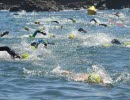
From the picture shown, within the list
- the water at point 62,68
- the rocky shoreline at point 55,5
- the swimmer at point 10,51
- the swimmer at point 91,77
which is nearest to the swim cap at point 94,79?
the swimmer at point 91,77

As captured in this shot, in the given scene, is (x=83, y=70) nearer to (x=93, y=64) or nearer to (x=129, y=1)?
(x=93, y=64)

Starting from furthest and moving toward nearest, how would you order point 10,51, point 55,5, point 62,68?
point 55,5
point 10,51
point 62,68

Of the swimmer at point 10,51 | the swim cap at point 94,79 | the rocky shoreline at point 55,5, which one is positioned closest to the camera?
the swim cap at point 94,79

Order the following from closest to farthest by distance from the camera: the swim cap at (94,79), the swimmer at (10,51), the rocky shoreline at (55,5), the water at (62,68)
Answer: the water at (62,68), the swim cap at (94,79), the swimmer at (10,51), the rocky shoreline at (55,5)

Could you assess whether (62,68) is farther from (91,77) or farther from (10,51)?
(91,77)

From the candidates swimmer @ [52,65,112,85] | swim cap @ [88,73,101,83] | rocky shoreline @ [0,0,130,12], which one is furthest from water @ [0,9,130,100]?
rocky shoreline @ [0,0,130,12]

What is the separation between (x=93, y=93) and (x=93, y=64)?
674 centimetres

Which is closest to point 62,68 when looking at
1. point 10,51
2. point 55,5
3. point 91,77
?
point 10,51

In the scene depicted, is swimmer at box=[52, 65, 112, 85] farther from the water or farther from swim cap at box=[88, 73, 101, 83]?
the water

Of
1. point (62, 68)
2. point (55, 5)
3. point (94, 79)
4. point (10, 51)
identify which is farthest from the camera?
point (55, 5)

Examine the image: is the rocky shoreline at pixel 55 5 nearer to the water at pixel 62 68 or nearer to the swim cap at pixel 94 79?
the water at pixel 62 68

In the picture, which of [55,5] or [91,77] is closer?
[91,77]

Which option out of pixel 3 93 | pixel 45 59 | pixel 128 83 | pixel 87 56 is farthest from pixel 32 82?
pixel 87 56

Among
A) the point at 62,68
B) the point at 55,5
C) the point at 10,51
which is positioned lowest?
the point at 62,68
